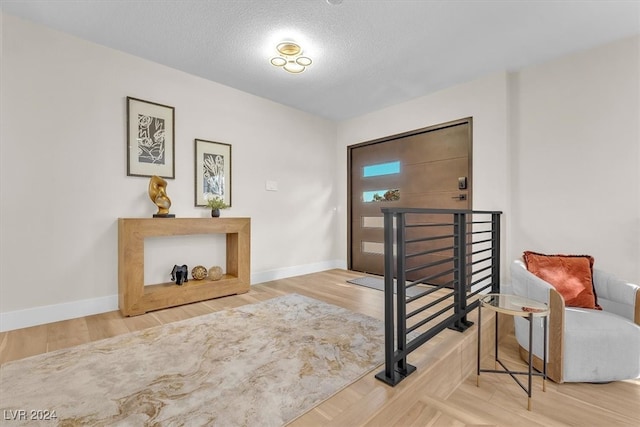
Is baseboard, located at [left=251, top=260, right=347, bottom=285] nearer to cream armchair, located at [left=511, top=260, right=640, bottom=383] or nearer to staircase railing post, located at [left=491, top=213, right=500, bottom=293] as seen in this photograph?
staircase railing post, located at [left=491, top=213, right=500, bottom=293]

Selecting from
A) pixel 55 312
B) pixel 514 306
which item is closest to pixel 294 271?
pixel 55 312

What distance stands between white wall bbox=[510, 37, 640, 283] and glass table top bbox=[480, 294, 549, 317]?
5.06 ft

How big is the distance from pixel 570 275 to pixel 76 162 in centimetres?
433

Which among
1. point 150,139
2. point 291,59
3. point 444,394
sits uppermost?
point 291,59

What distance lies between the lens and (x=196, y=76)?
10.6 feet

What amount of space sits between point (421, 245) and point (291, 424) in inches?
119

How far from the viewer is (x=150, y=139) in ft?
9.56

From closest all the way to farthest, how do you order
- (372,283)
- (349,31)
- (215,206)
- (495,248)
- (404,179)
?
(349,31) → (495,248) → (215,206) → (372,283) → (404,179)

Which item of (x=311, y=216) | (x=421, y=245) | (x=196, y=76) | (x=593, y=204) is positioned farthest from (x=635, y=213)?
(x=196, y=76)

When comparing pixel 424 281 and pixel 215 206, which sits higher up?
pixel 215 206

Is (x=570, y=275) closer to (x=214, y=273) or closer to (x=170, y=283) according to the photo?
(x=214, y=273)

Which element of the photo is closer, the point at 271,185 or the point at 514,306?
the point at 514,306

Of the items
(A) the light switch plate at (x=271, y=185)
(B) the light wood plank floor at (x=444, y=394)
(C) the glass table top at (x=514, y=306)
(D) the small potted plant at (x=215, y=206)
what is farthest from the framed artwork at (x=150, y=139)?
(C) the glass table top at (x=514, y=306)

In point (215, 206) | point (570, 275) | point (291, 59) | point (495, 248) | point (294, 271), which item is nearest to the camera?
point (570, 275)
